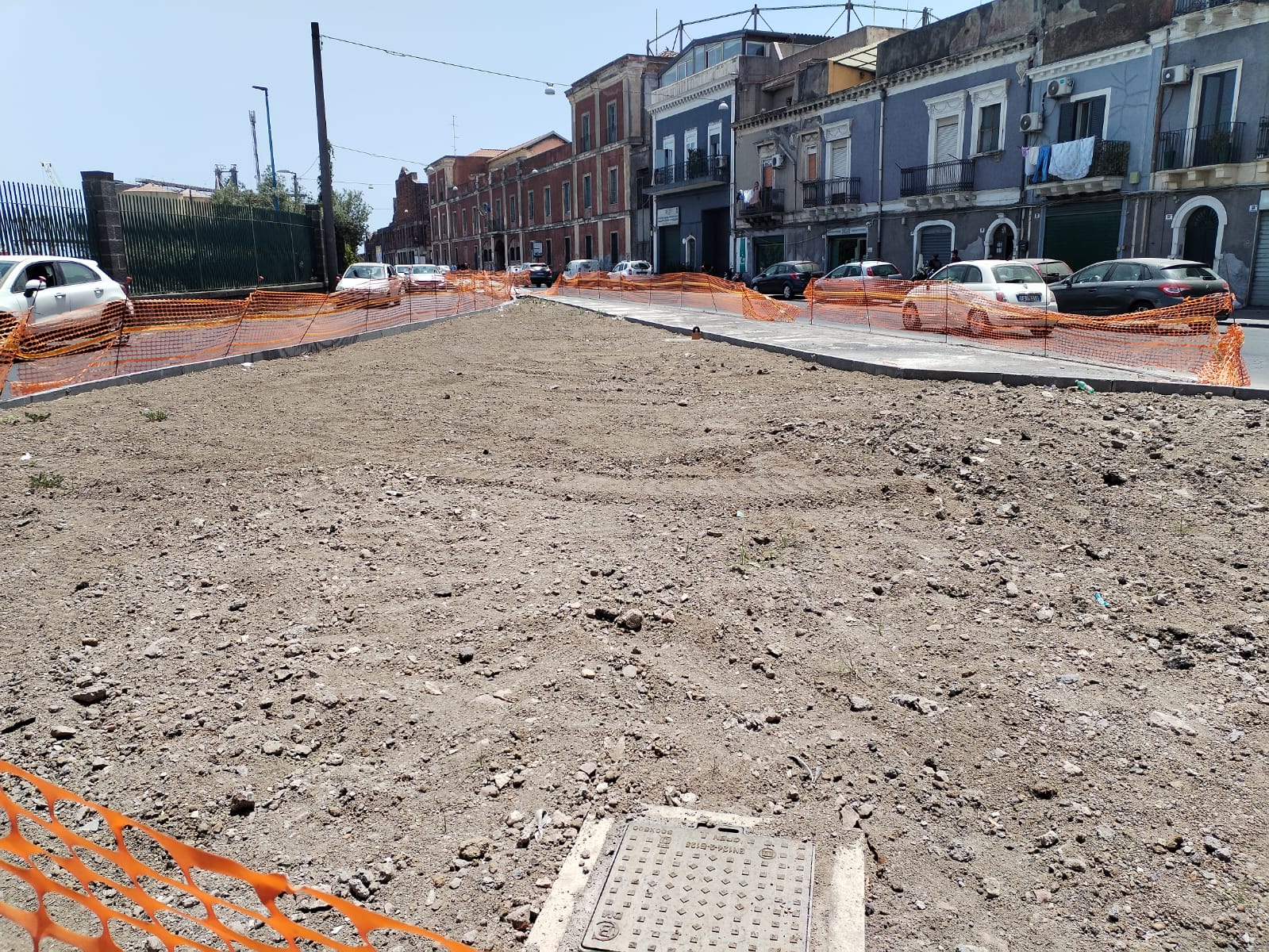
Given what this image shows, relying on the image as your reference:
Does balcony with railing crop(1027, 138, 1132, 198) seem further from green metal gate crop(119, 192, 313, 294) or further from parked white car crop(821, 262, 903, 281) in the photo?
green metal gate crop(119, 192, 313, 294)

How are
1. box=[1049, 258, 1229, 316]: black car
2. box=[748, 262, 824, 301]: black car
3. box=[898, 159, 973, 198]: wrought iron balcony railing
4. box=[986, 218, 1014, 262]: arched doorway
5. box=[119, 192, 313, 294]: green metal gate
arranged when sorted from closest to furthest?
box=[1049, 258, 1229, 316]: black car, box=[119, 192, 313, 294]: green metal gate, box=[986, 218, 1014, 262]: arched doorway, box=[898, 159, 973, 198]: wrought iron balcony railing, box=[748, 262, 824, 301]: black car

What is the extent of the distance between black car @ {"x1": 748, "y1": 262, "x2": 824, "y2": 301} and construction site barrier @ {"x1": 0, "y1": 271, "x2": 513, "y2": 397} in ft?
43.8

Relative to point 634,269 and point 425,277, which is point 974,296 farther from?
point 634,269

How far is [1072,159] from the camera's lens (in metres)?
26.5

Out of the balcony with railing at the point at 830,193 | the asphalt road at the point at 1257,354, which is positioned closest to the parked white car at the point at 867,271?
the balcony with railing at the point at 830,193

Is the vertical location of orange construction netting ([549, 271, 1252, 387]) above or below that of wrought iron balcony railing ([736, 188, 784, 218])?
below

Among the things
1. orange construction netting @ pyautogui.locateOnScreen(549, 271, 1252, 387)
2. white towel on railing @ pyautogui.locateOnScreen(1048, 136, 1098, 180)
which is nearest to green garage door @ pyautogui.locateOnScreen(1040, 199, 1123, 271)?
white towel on railing @ pyautogui.locateOnScreen(1048, 136, 1098, 180)

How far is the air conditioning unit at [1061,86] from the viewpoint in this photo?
26922 mm

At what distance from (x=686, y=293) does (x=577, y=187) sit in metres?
33.5

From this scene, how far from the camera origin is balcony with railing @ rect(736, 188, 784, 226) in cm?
4031

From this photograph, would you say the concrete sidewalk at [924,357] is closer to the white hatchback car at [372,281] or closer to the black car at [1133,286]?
the black car at [1133,286]

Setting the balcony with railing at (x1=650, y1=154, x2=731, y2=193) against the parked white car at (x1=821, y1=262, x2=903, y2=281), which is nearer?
the parked white car at (x1=821, y1=262, x2=903, y2=281)

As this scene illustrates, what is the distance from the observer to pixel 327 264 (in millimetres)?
25781

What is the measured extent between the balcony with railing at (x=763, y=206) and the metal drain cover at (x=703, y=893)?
3959 cm
